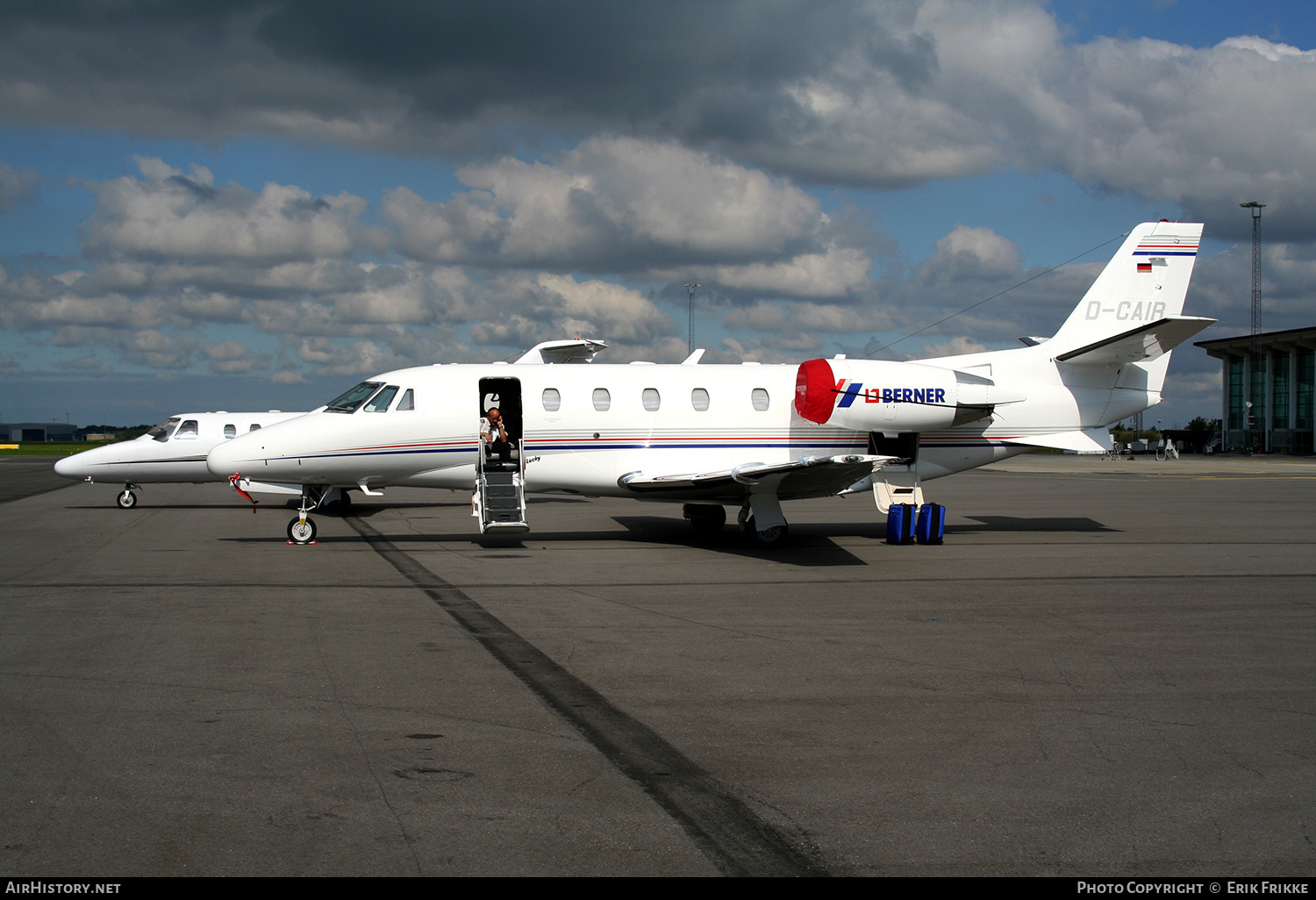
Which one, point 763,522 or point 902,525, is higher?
point 763,522

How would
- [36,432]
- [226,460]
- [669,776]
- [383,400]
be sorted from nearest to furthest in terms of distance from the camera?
[669,776]
[226,460]
[383,400]
[36,432]

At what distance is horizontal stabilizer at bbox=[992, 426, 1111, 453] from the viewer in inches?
764

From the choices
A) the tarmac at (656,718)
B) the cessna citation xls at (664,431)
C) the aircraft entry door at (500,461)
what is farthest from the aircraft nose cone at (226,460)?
the aircraft entry door at (500,461)

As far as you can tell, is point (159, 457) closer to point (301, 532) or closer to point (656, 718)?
point (301, 532)

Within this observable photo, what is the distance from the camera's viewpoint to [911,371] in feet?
59.3

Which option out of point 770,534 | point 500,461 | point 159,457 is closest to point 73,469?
point 159,457

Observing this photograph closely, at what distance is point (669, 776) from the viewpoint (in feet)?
18.6

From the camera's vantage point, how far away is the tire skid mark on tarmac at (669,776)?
4.59 meters

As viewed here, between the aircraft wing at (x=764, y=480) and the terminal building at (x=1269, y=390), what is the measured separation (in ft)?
266

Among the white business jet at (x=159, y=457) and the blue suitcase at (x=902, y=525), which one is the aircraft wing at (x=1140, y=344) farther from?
the white business jet at (x=159, y=457)

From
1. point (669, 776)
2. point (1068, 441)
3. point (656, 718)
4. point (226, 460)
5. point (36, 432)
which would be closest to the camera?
point (669, 776)

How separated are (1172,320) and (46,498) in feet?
105

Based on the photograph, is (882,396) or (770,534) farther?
(882,396)

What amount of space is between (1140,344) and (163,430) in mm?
24150
